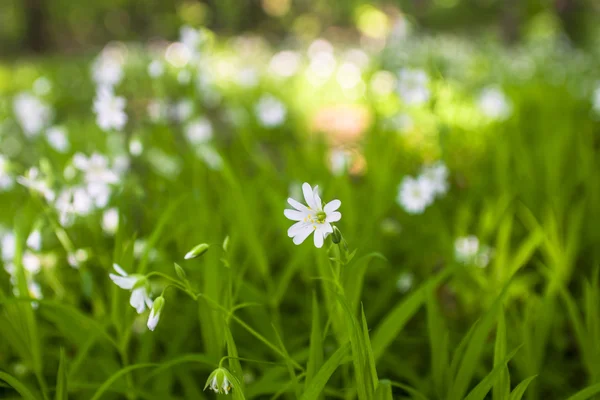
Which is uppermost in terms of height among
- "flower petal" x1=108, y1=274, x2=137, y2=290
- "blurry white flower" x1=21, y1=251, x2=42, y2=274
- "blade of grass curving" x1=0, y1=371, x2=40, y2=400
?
"flower petal" x1=108, y1=274, x2=137, y2=290

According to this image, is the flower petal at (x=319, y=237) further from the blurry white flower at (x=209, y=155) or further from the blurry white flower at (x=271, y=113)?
the blurry white flower at (x=271, y=113)

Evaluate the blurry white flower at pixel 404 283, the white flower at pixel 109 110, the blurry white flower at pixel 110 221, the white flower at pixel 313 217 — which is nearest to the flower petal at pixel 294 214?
the white flower at pixel 313 217

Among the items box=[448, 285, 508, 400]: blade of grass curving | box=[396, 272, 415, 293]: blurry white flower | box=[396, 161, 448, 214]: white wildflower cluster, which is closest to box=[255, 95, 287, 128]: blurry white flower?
box=[396, 161, 448, 214]: white wildflower cluster

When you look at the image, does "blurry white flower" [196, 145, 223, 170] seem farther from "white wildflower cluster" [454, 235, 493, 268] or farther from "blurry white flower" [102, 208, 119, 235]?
"white wildflower cluster" [454, 235, 493, 268]

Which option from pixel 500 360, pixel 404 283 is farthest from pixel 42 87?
pixel 500 360

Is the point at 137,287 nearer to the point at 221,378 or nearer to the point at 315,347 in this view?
the point at 221,378

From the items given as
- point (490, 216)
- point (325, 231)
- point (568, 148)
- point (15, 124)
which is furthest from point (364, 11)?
point (325, 231)

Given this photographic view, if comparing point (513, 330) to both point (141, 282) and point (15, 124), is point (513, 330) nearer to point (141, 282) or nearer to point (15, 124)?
point (141, 282)
